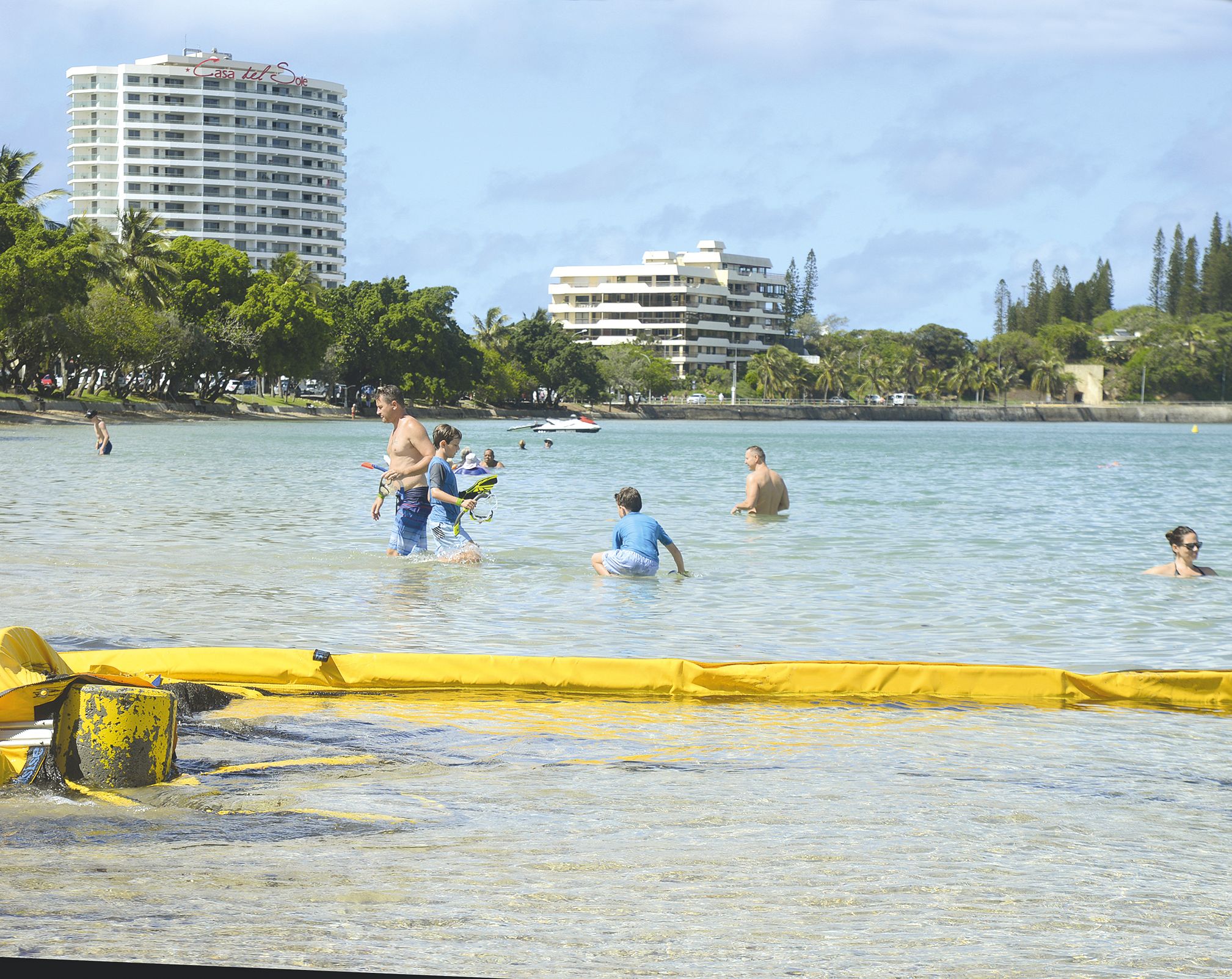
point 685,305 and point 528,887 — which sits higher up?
point 685,305

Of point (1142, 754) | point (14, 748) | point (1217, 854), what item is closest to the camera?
point (1217, 854)

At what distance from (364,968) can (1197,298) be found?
17569 centimetres

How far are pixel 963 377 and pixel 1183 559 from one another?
151615mm

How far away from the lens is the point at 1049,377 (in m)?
161

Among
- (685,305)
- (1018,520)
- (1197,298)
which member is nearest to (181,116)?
(685,305)

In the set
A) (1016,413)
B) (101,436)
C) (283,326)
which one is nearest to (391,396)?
(101,436)

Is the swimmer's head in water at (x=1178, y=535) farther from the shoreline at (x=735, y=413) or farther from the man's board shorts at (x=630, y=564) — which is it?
the shoreline at (x=735, y=413)

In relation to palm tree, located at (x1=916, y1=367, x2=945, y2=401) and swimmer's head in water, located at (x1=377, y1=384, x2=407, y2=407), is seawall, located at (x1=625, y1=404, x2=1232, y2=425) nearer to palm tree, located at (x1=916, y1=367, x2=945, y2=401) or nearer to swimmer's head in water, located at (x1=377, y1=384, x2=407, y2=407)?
palm tree, located at (x1=916, y1=367, x2=945, y2=401)

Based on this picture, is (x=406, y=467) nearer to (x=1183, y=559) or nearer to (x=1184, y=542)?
(x=1184, y=542)

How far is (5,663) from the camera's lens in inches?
226

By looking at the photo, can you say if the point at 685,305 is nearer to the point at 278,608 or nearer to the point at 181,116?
the point at 181,116

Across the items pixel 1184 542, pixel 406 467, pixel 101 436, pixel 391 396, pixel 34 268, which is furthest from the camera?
pixel 34 268

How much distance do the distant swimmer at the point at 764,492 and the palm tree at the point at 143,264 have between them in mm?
56482

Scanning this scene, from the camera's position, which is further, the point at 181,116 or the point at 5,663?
the point at 181,116
